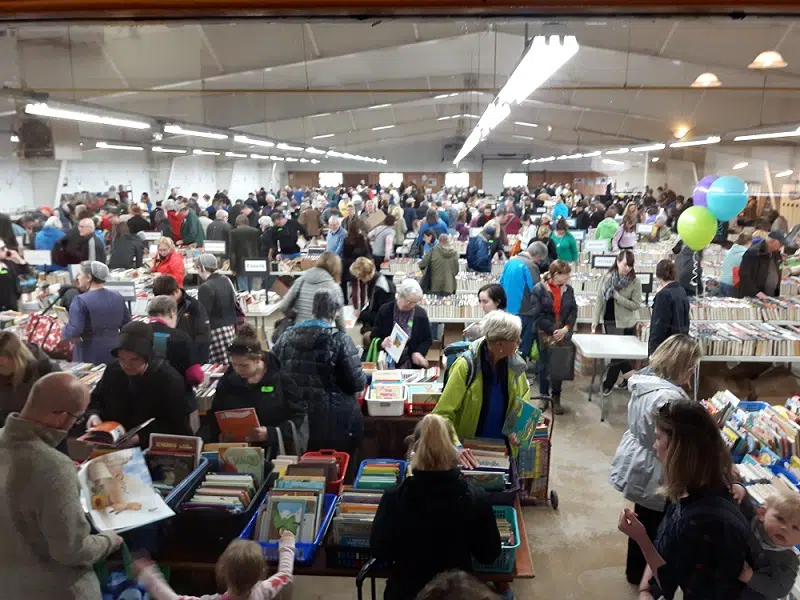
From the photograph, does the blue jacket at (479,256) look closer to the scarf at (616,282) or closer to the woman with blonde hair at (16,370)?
the scarf at (616,282)

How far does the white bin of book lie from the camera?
14.5 feet

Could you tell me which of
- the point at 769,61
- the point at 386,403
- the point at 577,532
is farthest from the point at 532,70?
the point at 577,532

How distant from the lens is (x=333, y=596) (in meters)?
3.56

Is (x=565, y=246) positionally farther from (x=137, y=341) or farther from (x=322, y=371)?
(x=137, y=341)

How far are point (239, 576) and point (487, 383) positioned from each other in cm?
166

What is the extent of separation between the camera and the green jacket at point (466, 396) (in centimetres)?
347

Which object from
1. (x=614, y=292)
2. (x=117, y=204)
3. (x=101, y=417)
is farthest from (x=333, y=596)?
(x=614, y=292)

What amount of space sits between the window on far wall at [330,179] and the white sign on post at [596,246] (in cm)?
473

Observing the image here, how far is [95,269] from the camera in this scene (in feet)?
12.2

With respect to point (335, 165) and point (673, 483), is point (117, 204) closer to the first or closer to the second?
point (673, 483)

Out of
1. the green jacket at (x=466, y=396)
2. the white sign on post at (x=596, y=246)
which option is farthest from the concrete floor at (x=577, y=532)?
the white sign on post at (x=596, y=246)

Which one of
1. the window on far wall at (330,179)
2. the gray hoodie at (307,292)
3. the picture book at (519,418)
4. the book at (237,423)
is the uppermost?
the window on far wall at (330,179)


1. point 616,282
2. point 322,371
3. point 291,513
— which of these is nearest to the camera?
point 291,513

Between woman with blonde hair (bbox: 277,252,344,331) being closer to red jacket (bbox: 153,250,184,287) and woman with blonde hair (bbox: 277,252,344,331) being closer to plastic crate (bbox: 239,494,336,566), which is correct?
red jacket (bbox: 153,250,184,287)
